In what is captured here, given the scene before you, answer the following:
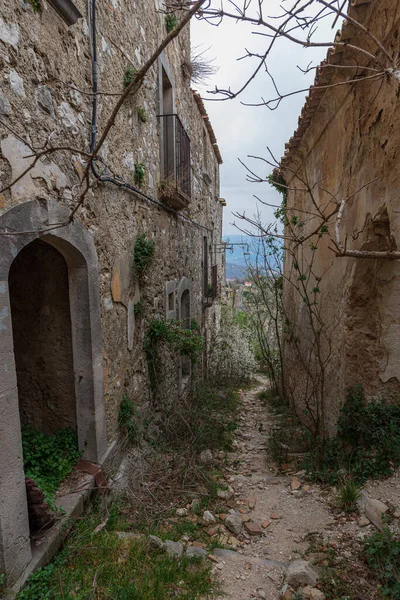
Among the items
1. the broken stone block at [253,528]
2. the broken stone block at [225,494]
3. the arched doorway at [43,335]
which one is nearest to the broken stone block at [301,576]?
the broken stone block at [253,528]

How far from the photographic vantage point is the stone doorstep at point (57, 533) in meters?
2.06

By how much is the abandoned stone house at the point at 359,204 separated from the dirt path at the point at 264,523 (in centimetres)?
95

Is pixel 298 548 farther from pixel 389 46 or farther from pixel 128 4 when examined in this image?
pixel 128 4

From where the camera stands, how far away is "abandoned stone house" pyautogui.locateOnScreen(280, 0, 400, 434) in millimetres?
2852

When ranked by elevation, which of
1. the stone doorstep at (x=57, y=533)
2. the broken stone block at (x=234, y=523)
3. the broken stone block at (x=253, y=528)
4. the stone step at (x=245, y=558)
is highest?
the stone doorstep at (x=57, y=533)

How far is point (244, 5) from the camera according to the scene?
5.82 feet

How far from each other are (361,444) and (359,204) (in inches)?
91.4

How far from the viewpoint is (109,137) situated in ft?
10.8

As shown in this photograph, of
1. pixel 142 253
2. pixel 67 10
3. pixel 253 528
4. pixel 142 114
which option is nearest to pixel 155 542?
pixel 253 528

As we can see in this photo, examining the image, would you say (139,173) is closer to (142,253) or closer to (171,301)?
(142,253)

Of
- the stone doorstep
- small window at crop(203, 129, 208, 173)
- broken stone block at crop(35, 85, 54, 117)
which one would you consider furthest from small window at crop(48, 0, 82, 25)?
small window at crop(203, 129, 208, 173)

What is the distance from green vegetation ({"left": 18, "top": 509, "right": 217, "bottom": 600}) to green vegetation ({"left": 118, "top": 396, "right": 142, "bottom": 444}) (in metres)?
1.13

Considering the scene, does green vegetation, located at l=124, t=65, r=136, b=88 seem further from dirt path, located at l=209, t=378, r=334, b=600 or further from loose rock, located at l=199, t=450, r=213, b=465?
dirt path, located at l=209, t=378, r=334, b=600

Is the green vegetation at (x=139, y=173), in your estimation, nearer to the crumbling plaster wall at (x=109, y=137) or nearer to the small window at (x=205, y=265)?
the crumbling plaster wall at (x=109, y=137)
